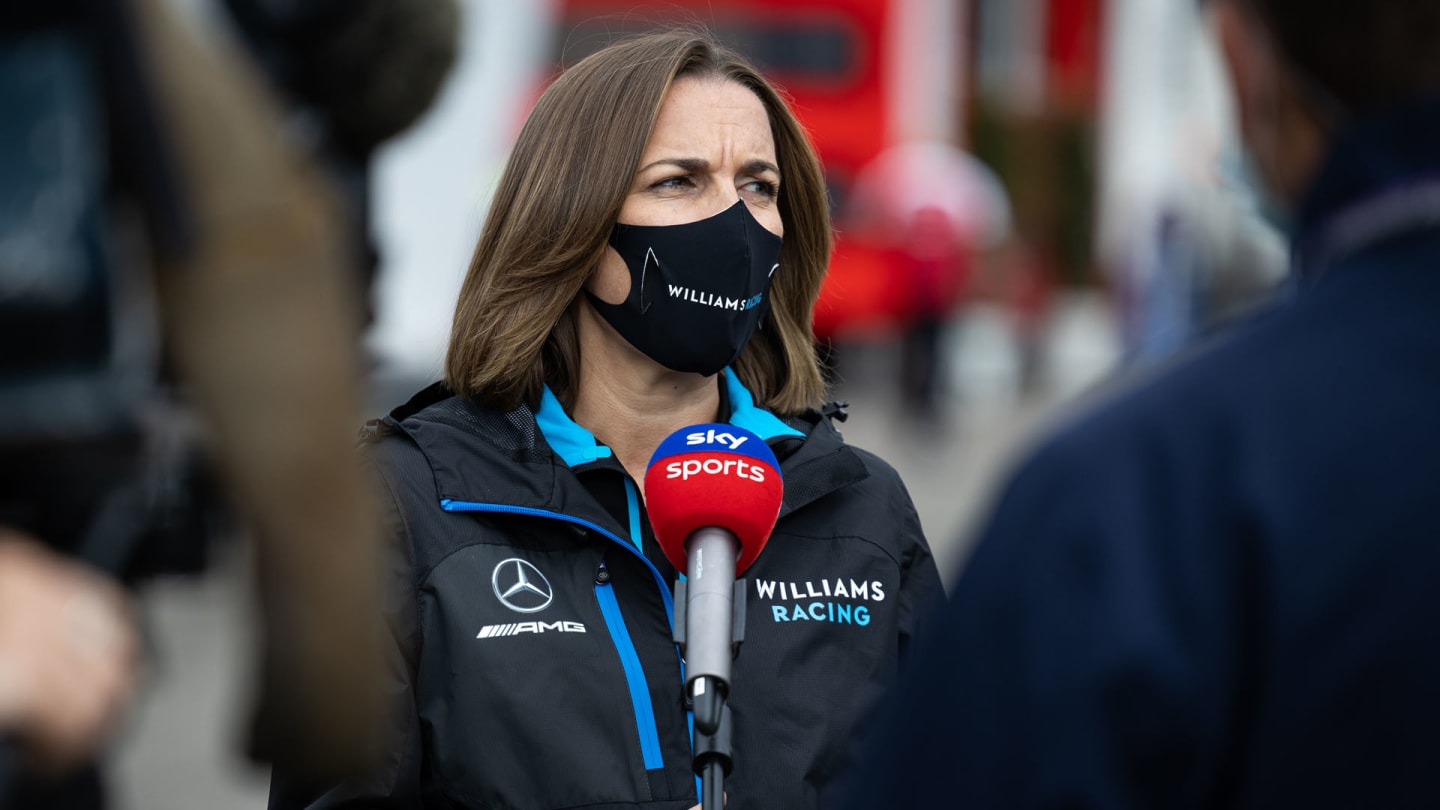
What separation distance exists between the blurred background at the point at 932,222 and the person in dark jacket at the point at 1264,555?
0.16m

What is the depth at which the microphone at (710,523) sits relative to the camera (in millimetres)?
2217

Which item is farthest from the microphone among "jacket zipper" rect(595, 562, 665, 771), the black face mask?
the black face mask

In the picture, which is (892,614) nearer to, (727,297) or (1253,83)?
(727,297)

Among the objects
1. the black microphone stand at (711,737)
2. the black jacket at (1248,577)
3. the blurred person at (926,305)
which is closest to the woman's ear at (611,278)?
the black microphone stand at (711,737)

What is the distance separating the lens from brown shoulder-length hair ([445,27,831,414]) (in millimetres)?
2773

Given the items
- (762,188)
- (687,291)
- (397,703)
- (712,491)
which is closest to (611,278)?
(687,291)

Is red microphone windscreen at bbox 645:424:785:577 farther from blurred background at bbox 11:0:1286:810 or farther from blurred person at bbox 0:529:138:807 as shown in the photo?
blurred person at bbox 0:529:138:807

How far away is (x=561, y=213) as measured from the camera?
2.80m

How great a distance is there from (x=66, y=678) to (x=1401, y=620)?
935mm

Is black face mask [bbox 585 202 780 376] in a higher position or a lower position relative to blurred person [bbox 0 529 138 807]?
higher

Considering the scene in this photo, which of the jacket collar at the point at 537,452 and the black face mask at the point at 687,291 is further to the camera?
the black face mask at the point at 687,291

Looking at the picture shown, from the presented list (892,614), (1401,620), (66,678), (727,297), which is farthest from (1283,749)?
(727,297)

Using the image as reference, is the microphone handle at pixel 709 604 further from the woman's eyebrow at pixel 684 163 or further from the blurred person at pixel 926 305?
the blurred person at pixel 926 305

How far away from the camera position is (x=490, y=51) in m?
13.5
